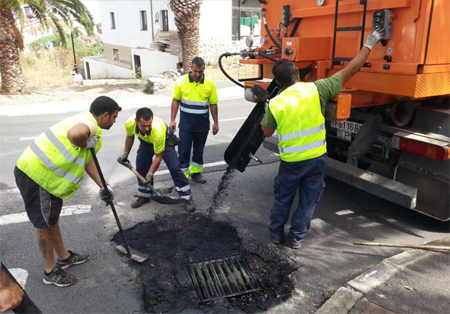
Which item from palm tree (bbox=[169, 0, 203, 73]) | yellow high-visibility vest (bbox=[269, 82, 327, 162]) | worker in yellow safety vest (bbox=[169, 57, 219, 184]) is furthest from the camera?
palm tree (bbox=[169, 0, 203, 73])

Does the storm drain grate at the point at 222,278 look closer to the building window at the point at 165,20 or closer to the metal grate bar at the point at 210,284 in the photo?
the metal grate bar at the point at 210,284

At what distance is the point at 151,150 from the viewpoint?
4.41m

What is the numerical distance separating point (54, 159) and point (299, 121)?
1949mm

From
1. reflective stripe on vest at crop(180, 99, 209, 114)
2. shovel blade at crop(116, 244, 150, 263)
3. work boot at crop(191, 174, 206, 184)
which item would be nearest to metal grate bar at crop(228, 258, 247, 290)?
shovel blade at crop(116, 244, 150, 263)

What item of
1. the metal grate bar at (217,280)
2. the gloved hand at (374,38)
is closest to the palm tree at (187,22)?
the gloved hand at (374,38)

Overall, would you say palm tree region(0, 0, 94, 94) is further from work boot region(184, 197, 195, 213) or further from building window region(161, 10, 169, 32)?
work boot region(184, 197, 195, 213)

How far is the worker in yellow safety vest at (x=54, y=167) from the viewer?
9.29 ft

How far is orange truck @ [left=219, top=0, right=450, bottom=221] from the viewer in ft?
10.3

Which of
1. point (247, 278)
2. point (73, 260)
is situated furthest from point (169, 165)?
point (247, 278)

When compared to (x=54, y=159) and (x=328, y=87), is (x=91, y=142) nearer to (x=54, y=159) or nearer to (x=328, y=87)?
(x=54, y=159)

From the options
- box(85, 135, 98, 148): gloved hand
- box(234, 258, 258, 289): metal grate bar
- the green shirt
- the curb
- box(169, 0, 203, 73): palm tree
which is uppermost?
box(169, 0, 203, 73): palm tree

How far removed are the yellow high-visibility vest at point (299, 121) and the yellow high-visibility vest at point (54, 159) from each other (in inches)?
60.8

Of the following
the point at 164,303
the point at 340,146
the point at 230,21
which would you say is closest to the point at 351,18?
the point at 340,146

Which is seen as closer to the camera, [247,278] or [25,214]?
[247,278]
